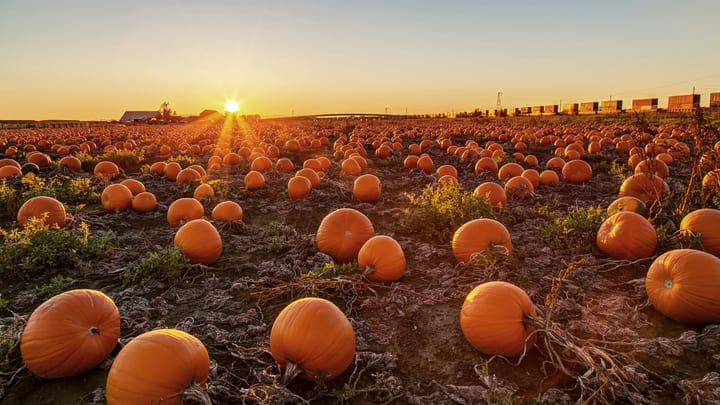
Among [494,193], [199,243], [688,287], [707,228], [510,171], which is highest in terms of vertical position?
[510,171]

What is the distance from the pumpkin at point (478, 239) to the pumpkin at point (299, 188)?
5080mm

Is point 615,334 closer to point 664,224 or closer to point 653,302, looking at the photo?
point 653,302

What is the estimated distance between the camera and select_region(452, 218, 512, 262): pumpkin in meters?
5.44

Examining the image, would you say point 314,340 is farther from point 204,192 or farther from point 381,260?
point 204,192

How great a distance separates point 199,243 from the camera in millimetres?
5992

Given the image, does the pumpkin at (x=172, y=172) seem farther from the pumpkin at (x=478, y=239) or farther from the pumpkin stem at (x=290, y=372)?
the pumpkin stem at (x=290, y=372)

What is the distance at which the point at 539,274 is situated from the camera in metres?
5.38

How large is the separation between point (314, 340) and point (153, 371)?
119cm

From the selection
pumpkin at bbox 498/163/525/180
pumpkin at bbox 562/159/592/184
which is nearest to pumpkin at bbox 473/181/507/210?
pumpkin at bbox 498/163/525/180

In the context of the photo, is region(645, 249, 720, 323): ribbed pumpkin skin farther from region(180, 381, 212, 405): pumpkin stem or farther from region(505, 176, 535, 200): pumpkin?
region(505, 176, 535, 200): pumpkin

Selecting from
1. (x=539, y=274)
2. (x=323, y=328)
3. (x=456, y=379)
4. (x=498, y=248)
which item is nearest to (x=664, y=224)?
(x=539, y=274)

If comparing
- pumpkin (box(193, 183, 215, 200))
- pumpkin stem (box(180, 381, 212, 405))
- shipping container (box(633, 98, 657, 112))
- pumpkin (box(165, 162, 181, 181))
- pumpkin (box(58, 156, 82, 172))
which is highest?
shipping container (box(633, 98, 657, 112))

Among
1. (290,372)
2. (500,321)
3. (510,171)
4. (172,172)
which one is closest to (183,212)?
(172,172)

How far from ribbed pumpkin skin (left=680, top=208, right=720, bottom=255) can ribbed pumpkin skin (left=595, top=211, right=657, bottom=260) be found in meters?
0.45
